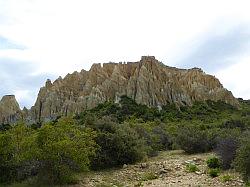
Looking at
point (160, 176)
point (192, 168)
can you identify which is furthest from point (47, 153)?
point (192, 168)

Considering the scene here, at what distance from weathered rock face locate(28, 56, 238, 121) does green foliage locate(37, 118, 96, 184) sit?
48185 mm

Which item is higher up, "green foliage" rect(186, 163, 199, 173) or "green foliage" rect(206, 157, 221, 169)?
"green foliage" rect(206, 157, 221, 169)

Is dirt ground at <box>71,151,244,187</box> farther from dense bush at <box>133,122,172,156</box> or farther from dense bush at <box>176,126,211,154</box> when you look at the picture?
dense bush at <box>133,122,172,156</box>

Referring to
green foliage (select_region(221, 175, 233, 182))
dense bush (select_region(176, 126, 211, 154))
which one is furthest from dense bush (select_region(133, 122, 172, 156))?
green foliage (select_region(221, 175, 233, 182))

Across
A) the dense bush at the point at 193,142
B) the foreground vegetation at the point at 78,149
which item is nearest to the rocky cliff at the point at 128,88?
the dense bush at the point at 193,142

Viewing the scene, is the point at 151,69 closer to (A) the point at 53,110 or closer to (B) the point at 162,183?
(A) the point at 53,110

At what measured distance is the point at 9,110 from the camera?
81938 millimetres

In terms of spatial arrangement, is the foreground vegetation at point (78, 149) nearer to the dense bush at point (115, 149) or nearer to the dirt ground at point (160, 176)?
the dense bush at point (115, 149)

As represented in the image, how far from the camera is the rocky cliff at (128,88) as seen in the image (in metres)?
71.6

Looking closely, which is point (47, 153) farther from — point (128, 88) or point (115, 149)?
point (128, 88)

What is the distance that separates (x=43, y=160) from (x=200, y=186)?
6.79m

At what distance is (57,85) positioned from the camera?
267 ft

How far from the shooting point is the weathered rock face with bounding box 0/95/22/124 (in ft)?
262

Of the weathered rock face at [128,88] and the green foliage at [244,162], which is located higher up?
the weathered rock face at [128,88]
